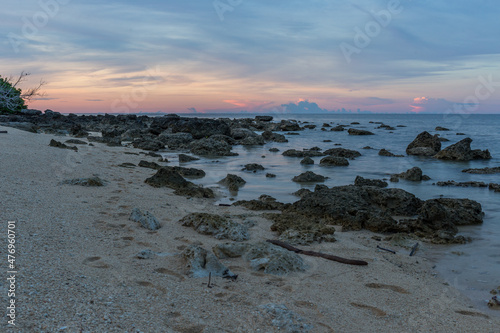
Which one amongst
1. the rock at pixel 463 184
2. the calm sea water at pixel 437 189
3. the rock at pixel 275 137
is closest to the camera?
the calm sea water at pixel 437 189

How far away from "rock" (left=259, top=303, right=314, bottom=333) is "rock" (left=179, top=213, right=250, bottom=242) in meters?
2.26

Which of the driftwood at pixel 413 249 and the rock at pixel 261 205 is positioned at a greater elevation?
the rock at pixel 261 205

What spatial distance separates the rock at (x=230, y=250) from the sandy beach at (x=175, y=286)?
0.10m

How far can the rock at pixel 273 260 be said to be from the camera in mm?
4328

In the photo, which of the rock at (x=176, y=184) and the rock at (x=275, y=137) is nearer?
the rock at (x=176, y=184)

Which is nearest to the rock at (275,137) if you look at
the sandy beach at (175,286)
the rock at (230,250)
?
the sandy beach at (175,286)

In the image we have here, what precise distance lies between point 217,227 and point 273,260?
1.49 meters

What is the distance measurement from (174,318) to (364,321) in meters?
1.75

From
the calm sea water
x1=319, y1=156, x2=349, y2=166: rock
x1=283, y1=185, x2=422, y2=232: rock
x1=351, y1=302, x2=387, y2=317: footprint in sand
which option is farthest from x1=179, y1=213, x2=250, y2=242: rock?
x1=319, y1=156, x2=349, y2=166: rock

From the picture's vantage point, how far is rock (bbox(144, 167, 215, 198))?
895 cm

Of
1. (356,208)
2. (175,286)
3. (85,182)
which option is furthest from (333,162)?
(175,286)

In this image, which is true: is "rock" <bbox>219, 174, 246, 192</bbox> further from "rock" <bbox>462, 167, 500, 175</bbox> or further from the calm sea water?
"rock" <bbox>462, 167, 500, 175</bbox>

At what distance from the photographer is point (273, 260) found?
4410 millimetres

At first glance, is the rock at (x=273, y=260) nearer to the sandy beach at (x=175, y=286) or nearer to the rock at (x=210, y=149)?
the sandy beach at (x=175, y=286)
